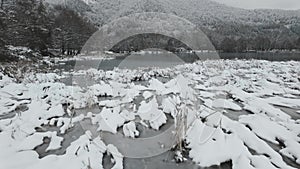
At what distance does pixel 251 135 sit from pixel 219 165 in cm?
115

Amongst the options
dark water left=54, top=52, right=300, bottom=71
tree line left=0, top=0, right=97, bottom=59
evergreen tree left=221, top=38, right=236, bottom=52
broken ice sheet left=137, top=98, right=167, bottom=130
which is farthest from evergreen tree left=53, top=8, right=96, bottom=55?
evergreen tree left=221, top=38, right=236, bottom=52

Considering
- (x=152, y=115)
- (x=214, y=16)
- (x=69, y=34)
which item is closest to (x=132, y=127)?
(x=152, y=115)

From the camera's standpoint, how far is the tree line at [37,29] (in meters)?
18.5

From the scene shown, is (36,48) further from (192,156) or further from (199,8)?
(199,8)

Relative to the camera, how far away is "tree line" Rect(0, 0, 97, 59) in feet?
60.8

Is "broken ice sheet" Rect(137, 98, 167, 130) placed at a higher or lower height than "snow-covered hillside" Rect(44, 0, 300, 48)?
lower

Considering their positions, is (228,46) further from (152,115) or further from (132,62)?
(152,115)

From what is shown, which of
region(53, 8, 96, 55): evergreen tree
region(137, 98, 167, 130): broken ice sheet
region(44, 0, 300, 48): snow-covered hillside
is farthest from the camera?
region(44, 0, 300, 48): snow-covered hillside

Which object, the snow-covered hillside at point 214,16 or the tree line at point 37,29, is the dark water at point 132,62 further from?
the snow-covered hillside at point 214,16

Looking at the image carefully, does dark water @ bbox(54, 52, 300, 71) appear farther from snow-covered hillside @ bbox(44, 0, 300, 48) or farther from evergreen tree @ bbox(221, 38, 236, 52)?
snow-covered hillside @ bbox(44, 0, 300, 48)

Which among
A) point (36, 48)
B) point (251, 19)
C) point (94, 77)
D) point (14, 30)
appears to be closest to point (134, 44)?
point (36, 48)

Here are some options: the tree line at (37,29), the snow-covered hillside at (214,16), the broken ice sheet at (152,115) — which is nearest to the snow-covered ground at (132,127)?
the broken ice sheet at (152,115)

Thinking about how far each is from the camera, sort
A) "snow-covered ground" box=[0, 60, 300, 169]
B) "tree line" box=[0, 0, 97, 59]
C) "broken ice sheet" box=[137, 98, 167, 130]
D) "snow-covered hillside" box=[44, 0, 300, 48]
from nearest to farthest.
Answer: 1. "snow-covered ground" box=[0, 60, 300, 169]
2. "broken ice sheet" box=[137, 98, 167, 130]
3. "tree line" box=[0, 0, 97, 59]
4. "snow-covered hillside" box=[44, 0, 300, 48]

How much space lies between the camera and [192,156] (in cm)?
349
